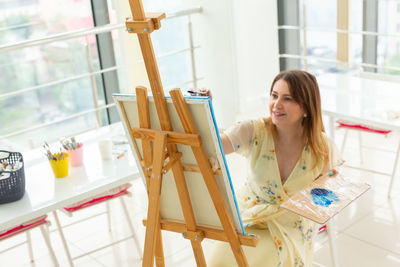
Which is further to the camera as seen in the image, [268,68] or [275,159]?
[268,68]

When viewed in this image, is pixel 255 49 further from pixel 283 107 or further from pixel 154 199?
pixel 154 199

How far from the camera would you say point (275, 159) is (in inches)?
87.7

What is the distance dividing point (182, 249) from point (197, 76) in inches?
80.0

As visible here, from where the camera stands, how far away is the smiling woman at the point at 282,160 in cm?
216

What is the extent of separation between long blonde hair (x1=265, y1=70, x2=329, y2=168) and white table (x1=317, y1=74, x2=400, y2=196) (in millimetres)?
605

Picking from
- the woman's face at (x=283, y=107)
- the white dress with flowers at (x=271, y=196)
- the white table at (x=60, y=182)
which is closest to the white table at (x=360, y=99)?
the white dress with flowers at (x=271, y=196)

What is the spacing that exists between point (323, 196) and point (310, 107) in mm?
426

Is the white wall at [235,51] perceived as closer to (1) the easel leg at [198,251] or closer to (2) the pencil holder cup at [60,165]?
(2) the pencil holder cup at [60,165]

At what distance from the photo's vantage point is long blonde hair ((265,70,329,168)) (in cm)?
216

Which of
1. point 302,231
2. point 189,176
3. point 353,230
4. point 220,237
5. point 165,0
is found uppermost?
point 165,0

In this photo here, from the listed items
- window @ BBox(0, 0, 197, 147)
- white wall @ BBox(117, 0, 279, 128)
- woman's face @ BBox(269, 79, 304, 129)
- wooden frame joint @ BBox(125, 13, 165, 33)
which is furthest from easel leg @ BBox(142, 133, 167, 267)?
white wall @ BBox(117, 0, 279, 128)

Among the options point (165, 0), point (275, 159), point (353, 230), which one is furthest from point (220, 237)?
point (165, 0)

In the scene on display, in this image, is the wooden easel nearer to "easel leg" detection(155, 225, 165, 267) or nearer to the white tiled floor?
"easel leg" detection(155, 225, 165, 267)

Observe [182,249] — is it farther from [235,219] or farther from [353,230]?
[235,219]
